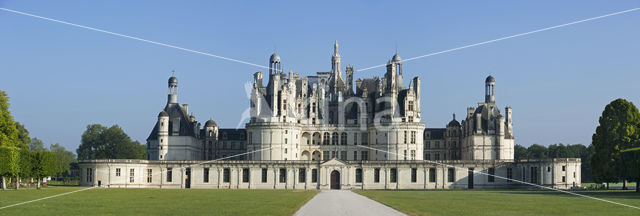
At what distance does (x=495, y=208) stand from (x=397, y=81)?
6508 centimetres

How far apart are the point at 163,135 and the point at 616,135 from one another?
62.1 meters

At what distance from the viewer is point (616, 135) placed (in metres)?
75.2

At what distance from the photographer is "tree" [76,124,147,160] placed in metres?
132

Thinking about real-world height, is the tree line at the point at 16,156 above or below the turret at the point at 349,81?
below

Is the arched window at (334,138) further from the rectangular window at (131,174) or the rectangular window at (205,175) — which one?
the rectangular window at (131,174)

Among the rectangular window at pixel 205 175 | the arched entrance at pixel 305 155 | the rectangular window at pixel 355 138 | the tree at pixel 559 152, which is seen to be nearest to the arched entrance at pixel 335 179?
the rectangular window at pixel 355 138

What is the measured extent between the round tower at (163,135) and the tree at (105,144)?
28481 mm

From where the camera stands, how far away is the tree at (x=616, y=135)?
2938 inches

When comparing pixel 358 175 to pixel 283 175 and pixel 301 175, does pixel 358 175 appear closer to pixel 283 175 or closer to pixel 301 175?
pixel 301 175

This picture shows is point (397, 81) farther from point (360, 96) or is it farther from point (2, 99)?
point (2, 99)

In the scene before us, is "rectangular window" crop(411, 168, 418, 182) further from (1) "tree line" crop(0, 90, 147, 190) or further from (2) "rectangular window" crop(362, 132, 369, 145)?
(1) "tree line" crop(0, 90, 147, 190)

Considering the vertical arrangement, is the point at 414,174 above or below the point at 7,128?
below

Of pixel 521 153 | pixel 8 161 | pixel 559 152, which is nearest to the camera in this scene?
pixel 8 161

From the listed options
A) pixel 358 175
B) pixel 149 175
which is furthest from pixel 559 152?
pixel 149 175
